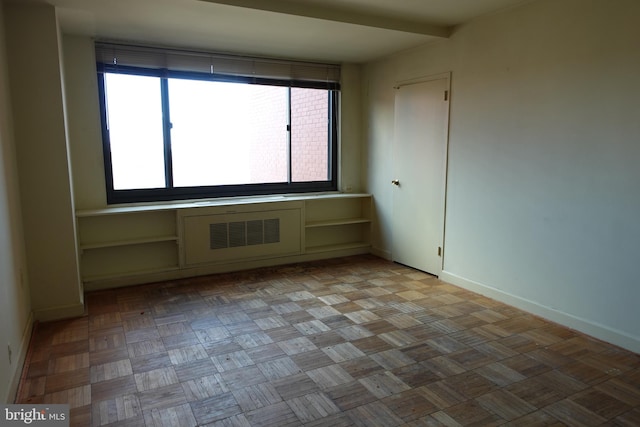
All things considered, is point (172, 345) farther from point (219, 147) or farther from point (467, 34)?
point (467, 34)

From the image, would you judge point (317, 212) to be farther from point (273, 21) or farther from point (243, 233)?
point (273, 21)

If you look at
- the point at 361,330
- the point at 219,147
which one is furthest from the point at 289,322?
the point at 219,147

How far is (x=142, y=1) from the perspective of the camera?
10.1 ft

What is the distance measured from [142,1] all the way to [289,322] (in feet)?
8.68

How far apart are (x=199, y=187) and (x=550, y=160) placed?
347cm

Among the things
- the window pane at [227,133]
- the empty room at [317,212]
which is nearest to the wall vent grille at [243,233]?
the empty room at [317,212]

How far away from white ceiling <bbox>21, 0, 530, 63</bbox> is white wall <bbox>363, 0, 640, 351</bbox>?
37 cm

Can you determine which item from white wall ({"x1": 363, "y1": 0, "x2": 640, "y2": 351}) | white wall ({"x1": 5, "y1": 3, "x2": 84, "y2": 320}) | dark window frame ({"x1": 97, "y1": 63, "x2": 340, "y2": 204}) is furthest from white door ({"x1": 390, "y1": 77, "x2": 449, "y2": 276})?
white wall ({"x1": 5, "y1": 3, "x2": 84, "y2": 320})

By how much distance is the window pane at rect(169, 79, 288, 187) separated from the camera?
15.1 ft

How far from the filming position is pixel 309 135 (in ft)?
17.6

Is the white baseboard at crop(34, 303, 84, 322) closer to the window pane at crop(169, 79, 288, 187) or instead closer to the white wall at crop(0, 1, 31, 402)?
the white wall at crop(0, 1, 31, 402)

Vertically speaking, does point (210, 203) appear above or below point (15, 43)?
below

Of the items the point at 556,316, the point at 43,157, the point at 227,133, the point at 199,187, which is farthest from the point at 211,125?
the point at 556,316

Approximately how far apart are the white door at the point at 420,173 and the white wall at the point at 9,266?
3596 millimetres
